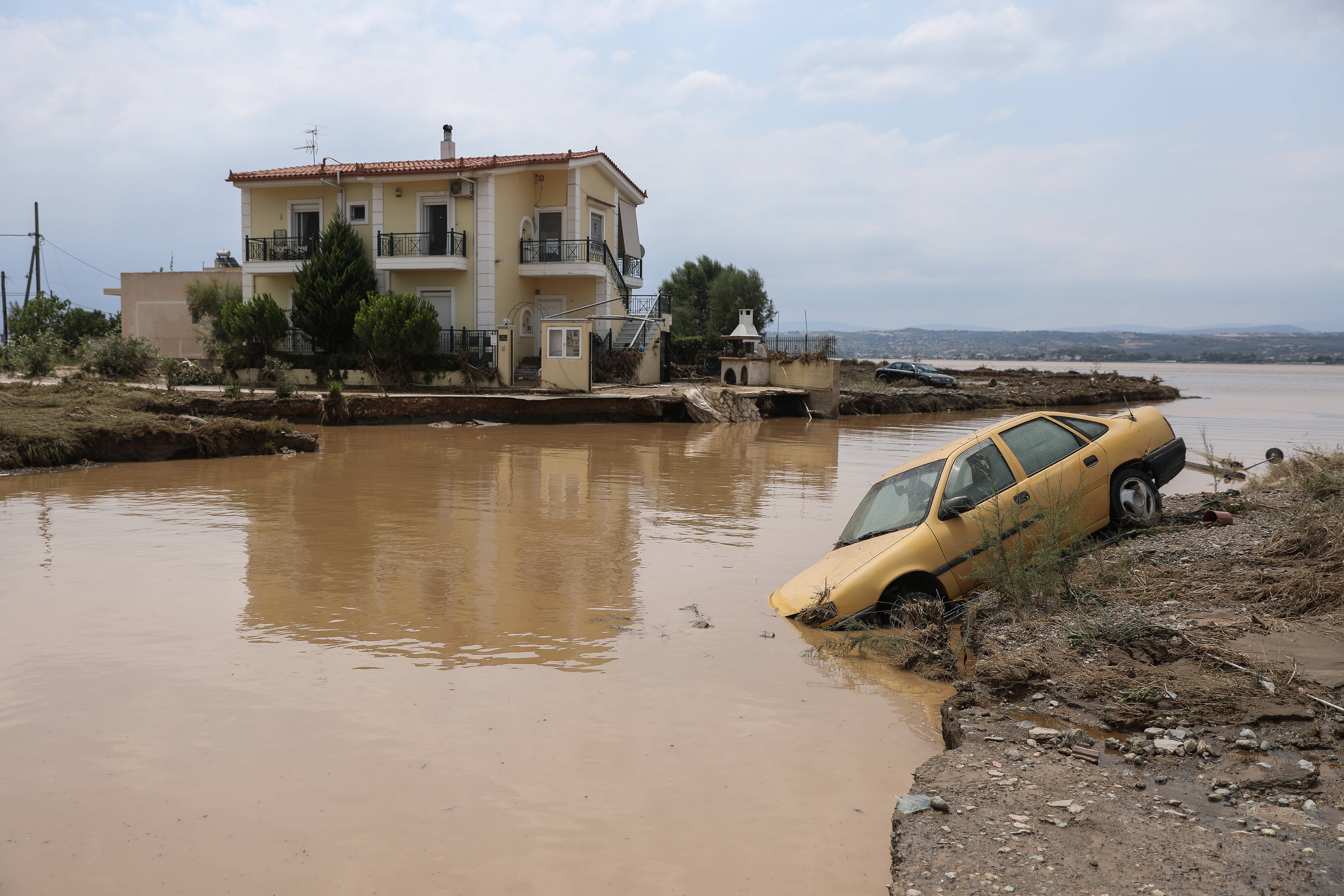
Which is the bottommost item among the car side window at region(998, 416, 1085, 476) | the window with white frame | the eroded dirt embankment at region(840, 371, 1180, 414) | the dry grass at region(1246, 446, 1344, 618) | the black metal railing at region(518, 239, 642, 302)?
the dry grass at region(1246, 446, 1344, 618)

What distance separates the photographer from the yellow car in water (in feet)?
23.4

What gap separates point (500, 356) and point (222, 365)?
1020 centimetres

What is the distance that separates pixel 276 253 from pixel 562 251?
34.6ft

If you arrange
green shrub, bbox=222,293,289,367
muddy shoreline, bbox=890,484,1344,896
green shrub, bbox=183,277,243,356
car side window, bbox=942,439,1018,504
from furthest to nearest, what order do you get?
green shrub, bbox=183,277,243,356, green shrub, bbox=222,293,289,367, car side window, bbox=942,439,1018,504, muddy shoreline, bbox=890,484,1344,896

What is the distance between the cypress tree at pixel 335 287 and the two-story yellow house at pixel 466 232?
0.74 metres

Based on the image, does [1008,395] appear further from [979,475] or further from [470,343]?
[979,475]

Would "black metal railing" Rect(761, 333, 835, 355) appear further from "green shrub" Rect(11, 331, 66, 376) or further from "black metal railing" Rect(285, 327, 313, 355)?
"green shrub" Rect(11, 331, 66, 376)

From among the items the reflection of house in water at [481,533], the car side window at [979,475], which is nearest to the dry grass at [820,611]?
the car side window at [979,475]

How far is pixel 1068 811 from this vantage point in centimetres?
390

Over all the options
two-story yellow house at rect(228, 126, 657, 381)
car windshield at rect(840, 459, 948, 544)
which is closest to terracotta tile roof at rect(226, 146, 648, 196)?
two-story yellow house at rect(228, 126, 657, 381)

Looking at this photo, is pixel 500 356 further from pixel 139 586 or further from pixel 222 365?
pixel 139 586

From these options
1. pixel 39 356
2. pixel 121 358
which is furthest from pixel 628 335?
pixel 39 356

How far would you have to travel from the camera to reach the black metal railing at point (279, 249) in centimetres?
3388

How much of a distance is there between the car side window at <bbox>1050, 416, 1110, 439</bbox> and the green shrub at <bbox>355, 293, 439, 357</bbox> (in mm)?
24796
